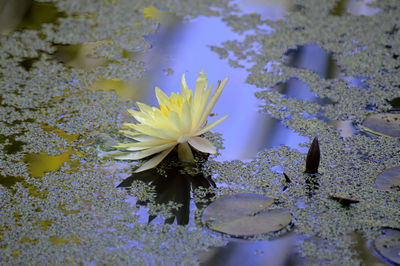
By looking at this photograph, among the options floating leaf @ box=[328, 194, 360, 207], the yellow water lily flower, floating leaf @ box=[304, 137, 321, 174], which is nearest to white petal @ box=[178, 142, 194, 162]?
the yellow water lily flower

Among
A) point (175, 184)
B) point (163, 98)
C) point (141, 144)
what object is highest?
point (163, 98)

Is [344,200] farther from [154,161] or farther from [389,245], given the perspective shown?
[154,161]

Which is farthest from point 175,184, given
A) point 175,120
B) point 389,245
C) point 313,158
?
point 389,245

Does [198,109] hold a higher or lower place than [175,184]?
higher

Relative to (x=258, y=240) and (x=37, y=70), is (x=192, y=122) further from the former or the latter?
(x=37, y=70)

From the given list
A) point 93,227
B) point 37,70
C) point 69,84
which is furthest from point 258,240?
point 37,70

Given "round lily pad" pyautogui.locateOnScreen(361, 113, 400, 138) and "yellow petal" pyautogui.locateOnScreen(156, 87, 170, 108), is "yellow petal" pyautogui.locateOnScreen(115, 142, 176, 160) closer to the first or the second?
"yellow petal" pyautogui.locateOnScreen(156, 87, 170, 108)
